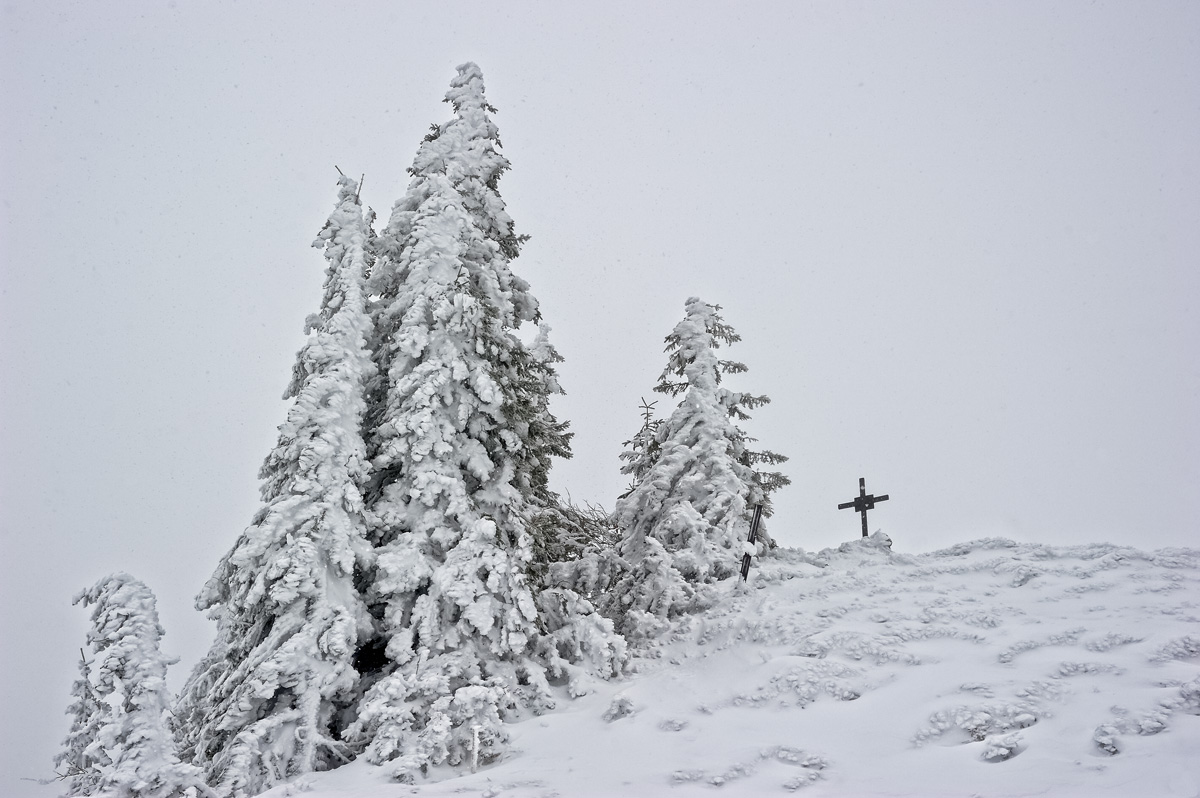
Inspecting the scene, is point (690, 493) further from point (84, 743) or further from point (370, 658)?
point (84, 743)

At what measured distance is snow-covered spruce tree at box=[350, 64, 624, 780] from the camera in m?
11.3

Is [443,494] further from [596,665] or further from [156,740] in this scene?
[156,740]

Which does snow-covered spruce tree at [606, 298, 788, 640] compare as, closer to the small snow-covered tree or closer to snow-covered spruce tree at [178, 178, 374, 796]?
snow-covered spruce tree at [178, 178, 374, 796]

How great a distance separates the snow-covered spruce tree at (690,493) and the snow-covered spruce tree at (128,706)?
8278mm

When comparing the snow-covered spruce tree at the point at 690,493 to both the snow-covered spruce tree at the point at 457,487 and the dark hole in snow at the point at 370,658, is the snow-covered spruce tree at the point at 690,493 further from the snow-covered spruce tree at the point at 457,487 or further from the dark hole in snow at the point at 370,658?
the dark hole in snow at the point at 370,658

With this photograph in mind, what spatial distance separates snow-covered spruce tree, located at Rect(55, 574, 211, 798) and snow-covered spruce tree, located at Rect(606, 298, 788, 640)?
326 inches

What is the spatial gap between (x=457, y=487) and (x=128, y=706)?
5.67 m

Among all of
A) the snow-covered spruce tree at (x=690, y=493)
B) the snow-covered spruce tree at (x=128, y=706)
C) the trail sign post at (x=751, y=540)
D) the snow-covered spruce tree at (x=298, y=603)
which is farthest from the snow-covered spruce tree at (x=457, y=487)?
the trail sign post at (x=751, y=540)

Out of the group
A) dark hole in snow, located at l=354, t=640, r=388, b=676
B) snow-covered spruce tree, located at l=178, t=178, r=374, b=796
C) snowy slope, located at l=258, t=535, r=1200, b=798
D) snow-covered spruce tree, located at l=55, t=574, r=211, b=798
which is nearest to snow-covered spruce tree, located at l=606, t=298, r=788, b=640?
snowy slope, located at l=258, t=535, r=1200, b=798

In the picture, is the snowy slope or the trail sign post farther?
the trail sign post

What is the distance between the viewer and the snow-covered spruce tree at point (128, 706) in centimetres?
857

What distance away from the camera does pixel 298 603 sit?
11.7 metres

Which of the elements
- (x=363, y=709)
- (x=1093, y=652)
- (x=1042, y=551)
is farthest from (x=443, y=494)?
(x=1042, y=551)

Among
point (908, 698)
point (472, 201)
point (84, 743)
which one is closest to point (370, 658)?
point (84, 743)
